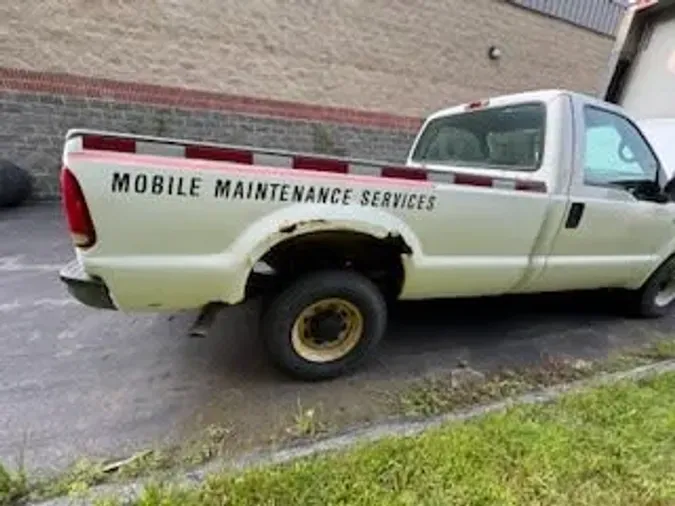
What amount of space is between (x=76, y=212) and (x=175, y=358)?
1387 mm

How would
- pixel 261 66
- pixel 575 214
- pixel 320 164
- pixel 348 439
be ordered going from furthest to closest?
pixel 261 66
pixel 575 214
pixel 320 164
pixel 348 439

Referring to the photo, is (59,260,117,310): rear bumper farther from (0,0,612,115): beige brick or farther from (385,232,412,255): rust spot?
(0,0,612,115): beige brick

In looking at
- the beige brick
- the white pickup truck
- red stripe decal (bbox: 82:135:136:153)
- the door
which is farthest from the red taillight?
the beige brick

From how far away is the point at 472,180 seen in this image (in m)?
3.38

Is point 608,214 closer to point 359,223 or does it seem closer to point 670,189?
point 670,189

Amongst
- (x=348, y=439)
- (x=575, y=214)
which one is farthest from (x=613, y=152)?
(x=348, y=439)

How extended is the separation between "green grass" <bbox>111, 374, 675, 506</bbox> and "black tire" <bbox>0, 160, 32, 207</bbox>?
7.05 m

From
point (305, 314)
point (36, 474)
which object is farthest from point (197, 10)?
point (36, 474)

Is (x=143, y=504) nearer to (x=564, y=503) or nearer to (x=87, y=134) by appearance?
(x=87, y=134)

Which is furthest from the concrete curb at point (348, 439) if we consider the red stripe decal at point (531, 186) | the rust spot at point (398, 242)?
the red stripe decal at point (531, 186)

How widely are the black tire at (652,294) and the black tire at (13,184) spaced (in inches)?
309

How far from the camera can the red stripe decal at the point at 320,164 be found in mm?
2857

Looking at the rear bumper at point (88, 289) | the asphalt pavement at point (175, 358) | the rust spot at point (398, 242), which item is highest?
the rust spot at point (398, 242)

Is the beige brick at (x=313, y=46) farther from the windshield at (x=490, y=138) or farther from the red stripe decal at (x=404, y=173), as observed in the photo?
the red stripe decal at (x=404, y=173)
